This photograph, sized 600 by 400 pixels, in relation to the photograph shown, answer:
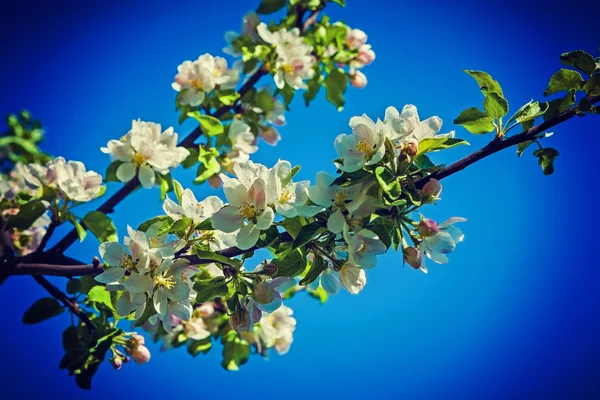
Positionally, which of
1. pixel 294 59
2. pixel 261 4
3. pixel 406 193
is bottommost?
pixel 406 193

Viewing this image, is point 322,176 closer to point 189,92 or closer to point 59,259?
point 59,259

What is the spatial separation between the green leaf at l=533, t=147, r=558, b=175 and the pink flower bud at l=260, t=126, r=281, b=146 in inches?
70.2

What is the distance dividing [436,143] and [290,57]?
1.63 meters

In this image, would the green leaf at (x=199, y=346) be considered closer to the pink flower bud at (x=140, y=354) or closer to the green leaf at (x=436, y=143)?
the pink flower bud at (x=140, y=354)

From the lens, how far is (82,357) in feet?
6.23

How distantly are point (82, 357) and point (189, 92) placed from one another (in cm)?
141

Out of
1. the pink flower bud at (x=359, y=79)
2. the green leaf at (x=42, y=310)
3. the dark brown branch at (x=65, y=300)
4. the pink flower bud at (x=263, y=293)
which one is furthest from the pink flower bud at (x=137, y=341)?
the pink flower bud at (x=359, y=79)

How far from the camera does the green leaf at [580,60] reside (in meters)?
1.35

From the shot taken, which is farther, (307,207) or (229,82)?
(229,82)

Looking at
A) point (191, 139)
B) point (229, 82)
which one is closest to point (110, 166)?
point (191, 139)

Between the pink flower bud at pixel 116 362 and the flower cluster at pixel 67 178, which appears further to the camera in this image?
the flower cluster at pixel 67 178

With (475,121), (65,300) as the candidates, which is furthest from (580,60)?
(65,300)

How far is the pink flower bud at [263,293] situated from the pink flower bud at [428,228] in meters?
0.49

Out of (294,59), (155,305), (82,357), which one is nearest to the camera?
(155,305)
